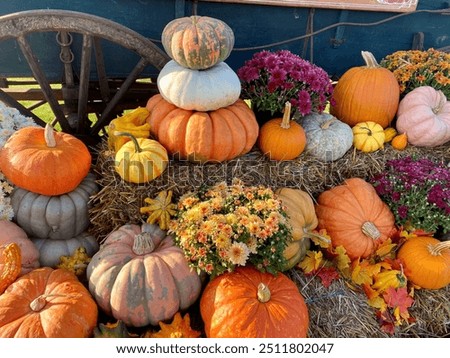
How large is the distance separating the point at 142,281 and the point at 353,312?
125 cm

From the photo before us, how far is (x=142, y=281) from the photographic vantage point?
2.07 meters

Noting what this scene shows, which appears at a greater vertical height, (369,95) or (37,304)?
(369,95)

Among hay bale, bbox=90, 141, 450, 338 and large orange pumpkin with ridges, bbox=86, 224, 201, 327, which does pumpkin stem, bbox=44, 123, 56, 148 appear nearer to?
hay bale, bbox=90, 141, 450, 338

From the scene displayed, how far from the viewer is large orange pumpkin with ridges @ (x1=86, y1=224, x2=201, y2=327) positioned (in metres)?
2.06

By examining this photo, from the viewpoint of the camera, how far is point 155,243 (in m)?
2.35

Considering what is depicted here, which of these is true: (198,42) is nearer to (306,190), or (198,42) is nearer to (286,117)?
(286,117)

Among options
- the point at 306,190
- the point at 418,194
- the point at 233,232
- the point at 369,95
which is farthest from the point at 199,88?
the point at 418,194

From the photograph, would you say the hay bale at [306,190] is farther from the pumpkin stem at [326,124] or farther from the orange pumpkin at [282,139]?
the pumpkin stem at [326,124]

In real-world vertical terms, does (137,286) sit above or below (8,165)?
below

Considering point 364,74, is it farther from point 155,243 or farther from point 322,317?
point 155,243

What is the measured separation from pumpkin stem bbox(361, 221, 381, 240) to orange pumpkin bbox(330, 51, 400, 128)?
910 mm
